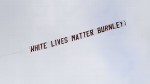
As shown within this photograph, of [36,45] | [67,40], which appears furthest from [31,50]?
[67,40]

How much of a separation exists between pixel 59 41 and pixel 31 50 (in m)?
3.62

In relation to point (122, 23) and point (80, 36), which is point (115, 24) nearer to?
point (122, 23)

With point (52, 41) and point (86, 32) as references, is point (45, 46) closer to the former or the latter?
point (52, 41)

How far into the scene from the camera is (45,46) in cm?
5788

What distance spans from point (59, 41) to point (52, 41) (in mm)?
927

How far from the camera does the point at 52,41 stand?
57.8m

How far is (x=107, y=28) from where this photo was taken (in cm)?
5600

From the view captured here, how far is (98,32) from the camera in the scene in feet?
184

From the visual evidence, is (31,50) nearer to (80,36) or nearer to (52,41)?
(52,41)

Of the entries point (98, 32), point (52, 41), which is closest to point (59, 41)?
point (52, 41)

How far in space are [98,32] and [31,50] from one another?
8.56 metres

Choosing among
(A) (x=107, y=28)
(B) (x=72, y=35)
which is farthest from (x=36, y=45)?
(A) (x=107, y=28)

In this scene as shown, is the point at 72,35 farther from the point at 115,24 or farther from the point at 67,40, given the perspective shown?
the point at 115,24

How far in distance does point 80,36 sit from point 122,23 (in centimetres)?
532
